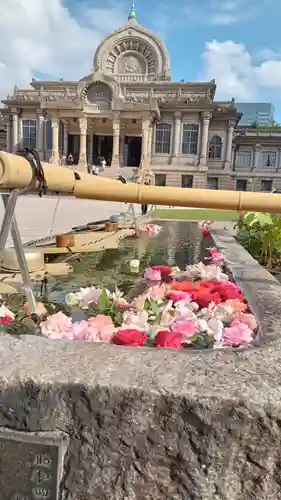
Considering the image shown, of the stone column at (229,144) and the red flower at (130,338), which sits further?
the stone column at (229,144)

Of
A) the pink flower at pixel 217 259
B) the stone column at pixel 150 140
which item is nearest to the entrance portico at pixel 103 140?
the stone column at pixel 150 140

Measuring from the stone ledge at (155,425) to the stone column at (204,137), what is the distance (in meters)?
38.3

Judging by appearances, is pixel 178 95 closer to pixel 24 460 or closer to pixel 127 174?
pixel 127 174

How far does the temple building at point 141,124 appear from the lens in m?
36.8

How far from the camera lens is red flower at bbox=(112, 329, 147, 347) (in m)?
1.51

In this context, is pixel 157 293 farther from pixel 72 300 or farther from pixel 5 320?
pixel 5 320

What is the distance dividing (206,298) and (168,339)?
685mm

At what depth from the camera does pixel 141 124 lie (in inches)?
1505

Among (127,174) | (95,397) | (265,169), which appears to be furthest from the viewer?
(265,169)

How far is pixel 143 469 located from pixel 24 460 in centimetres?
31

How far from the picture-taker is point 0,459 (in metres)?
1.09

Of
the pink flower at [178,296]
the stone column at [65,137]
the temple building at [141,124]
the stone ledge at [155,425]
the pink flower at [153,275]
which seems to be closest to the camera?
the stone ledge at [155,425]

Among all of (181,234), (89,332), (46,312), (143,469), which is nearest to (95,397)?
(143,469)

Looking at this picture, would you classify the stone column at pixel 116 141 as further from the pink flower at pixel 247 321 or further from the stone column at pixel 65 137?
the pink flower at pixel 247 321
